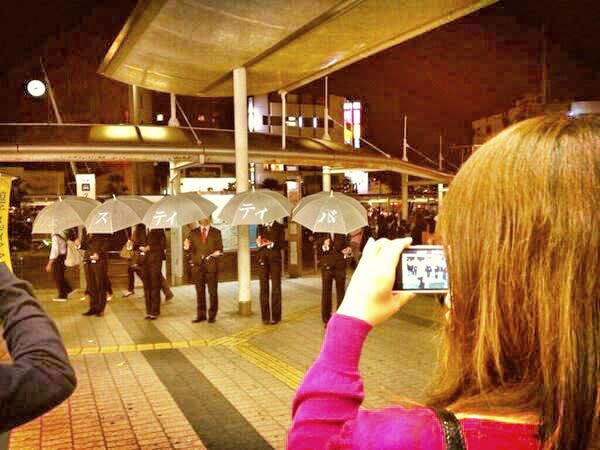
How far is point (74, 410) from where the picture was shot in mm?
Result: 5629

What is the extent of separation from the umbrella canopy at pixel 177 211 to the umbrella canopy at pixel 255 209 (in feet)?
1.87

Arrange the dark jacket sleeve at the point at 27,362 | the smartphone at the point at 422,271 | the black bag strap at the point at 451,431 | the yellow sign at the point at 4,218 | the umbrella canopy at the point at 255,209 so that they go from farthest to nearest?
the umbrella canopy at the point at 255,209, the yellow sign at the point at 4,218, the dark jacket sleeve at the point at 27,362, the smartphone at the point at 422,271, the black bag strap at the point at 451,431

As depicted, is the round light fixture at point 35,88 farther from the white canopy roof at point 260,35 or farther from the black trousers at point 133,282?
the black trousers at point 133,282

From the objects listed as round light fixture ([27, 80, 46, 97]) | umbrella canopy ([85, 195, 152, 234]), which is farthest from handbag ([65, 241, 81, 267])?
round light fixture ([27, 80, 46, 97])

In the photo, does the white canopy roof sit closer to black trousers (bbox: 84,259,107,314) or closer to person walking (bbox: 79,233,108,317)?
person walking (bbox: 79,233,108,317)

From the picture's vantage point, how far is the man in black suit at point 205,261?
1006cm

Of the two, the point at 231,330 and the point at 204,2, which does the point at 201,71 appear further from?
the point at 231,330

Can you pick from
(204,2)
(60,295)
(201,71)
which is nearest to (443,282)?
(204,2)

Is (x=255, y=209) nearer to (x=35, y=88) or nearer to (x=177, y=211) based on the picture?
(x=177, y=211)

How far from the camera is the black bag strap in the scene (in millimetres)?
862

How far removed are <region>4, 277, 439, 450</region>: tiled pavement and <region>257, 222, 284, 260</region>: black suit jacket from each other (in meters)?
1.44

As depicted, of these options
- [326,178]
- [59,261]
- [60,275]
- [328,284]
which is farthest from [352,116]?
[328,284]

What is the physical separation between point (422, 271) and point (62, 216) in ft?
35.0

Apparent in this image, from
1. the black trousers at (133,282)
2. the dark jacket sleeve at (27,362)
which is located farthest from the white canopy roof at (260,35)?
the dark jacket sleeve at (27,362)
